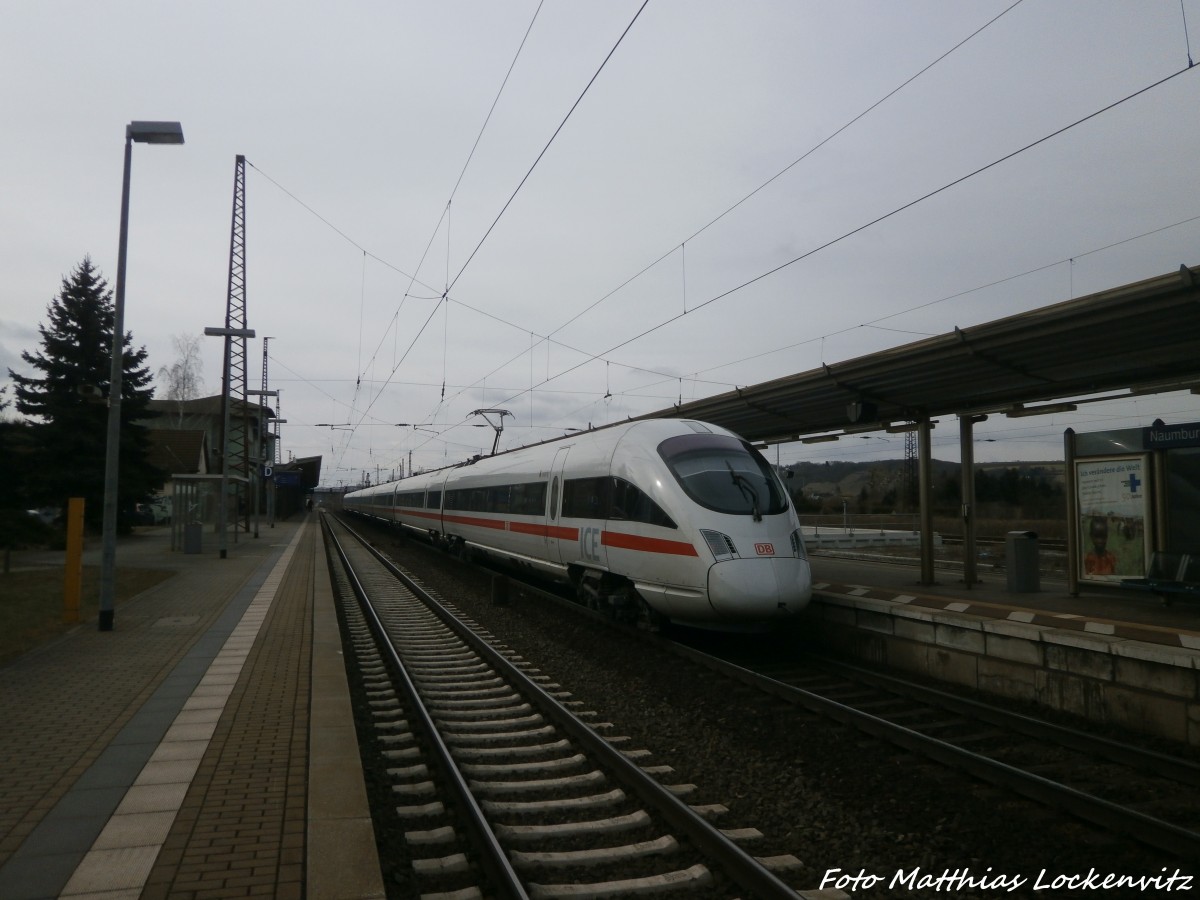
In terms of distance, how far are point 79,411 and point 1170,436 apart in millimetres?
32347

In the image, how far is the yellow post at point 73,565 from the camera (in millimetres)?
12062

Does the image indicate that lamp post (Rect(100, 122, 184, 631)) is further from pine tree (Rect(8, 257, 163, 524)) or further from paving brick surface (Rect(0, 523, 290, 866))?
pine tree (Rect(8, 257, 163, 524))

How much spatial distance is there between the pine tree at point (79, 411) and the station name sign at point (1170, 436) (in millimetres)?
29343

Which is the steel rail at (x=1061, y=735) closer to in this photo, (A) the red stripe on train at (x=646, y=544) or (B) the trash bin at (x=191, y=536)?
(A) the red stripe on train at (x=646, y=544)

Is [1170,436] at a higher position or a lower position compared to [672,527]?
higher

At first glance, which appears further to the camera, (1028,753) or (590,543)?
(590,543)

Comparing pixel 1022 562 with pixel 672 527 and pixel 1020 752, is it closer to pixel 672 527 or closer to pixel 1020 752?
pixel 672 527

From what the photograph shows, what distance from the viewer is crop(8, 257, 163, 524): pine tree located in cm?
3034

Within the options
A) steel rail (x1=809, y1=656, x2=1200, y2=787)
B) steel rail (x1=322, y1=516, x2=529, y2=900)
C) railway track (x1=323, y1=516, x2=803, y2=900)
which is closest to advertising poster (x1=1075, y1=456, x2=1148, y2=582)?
steel rail (x1=809, y1=656, x2=1200, y2=787)

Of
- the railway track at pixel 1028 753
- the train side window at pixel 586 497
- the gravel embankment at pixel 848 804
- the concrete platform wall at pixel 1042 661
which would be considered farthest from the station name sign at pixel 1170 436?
the train side window at pixel 586 497

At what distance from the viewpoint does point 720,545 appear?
971 centimetres

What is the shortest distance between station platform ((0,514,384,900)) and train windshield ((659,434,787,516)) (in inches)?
178

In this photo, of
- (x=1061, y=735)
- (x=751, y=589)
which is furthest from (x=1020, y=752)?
(x=751, y=589)

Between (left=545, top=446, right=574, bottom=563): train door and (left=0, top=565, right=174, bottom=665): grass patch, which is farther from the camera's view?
(left=545, top=446, right=574, bottom=563): train door
